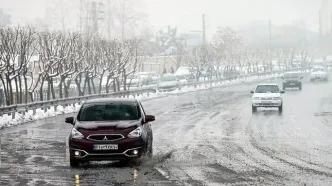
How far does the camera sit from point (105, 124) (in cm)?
1445

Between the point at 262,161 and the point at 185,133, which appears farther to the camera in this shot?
the point at 185,133

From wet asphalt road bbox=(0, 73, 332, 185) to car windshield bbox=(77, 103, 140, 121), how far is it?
113 cm

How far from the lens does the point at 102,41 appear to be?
51.7 meters

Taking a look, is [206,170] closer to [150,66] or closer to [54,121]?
[54,121]

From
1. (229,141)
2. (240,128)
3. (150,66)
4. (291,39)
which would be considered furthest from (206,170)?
(291,39)

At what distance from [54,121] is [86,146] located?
55.3ft

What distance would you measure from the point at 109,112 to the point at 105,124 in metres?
1.00

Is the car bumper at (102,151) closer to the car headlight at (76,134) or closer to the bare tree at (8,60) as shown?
the car headlight at (76,134)

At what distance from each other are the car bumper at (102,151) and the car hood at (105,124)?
1.19 ft

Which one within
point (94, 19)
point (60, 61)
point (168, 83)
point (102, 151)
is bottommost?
point (168, 83)

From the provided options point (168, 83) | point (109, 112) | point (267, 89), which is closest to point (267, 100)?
point (267, 89)

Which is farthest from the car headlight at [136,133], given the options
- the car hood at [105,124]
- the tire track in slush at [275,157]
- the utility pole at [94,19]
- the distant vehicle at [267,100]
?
the utility pole at [94,19]

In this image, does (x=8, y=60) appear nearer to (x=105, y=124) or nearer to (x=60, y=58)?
(x=60, y=58)

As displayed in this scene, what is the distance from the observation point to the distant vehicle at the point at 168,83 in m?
59.1
